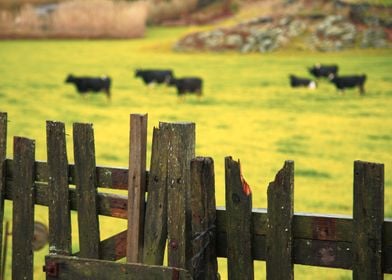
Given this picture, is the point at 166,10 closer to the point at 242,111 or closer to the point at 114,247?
the point at 242,111

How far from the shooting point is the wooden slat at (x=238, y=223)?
3.88 meters

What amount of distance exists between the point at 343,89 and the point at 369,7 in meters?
11.6

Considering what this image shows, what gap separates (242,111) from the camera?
17.9m

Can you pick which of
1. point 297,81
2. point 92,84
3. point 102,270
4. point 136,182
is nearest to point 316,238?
point 136,182

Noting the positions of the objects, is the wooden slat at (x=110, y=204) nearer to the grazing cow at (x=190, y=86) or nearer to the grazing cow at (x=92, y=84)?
the grazing cow at (x=190, y=86)

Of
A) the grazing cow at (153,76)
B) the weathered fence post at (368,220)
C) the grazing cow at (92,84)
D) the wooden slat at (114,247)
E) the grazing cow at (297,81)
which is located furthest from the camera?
the grazing cow at (153,76)

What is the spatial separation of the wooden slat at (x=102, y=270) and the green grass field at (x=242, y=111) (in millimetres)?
3170

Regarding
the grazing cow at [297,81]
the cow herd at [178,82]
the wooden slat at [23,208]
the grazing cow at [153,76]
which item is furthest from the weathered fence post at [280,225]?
the grazing cow at [153,76]

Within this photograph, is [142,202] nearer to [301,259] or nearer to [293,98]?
[301,259]

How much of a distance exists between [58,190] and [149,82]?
20.7m

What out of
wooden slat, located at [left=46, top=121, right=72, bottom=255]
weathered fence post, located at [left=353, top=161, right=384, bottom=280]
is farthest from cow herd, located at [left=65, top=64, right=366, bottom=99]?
weathered fence post, located at [left=353, top=161, right=384, bottom=280]

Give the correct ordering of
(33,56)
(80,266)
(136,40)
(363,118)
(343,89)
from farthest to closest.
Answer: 1. (136,40)
2. (33,56)
3. (343,89)
4. (363,118)
5. (80,266)

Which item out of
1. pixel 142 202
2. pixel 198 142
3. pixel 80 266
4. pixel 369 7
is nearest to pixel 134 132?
pixel 142 202

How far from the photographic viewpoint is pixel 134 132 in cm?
421
